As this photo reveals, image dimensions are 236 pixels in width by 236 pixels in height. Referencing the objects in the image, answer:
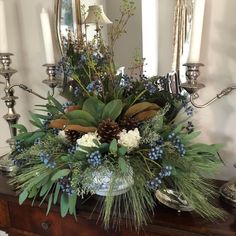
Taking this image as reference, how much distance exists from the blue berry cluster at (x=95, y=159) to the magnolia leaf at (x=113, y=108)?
117 mm

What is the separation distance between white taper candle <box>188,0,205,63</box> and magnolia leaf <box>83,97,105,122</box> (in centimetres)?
30

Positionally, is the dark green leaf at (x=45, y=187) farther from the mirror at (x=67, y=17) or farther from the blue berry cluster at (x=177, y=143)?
the mirror at (x=67, y=17)

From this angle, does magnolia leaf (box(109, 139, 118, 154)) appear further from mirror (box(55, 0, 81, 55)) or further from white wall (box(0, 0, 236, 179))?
mirror (box(55, 0, 81, 55))

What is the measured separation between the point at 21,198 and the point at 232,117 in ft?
2.35

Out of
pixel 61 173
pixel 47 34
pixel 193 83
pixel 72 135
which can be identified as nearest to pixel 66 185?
pixel 61 173

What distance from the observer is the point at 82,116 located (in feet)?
2.64

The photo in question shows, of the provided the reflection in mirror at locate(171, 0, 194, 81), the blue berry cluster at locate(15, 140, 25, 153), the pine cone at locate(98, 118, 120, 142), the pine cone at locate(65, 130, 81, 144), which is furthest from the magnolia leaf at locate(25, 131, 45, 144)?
the reflection in mirror at locate(171, 0, 194, 81)

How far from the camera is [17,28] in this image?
136 centimetres

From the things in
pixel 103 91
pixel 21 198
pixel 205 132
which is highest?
pixel 103 91

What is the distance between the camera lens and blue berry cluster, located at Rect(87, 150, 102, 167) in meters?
0.73

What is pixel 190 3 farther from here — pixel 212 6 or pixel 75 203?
pixel 75 203

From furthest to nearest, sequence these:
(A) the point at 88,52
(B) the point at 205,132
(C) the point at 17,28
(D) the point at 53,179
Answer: (C) the point at 17,28 → (B) the point at 205,132 → (A) the point at 88,52 → (D) the point at 53,179

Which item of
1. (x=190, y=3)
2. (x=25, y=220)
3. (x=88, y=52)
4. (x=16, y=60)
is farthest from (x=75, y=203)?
(x=16, y=60)

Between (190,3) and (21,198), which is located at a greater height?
(190,3)
